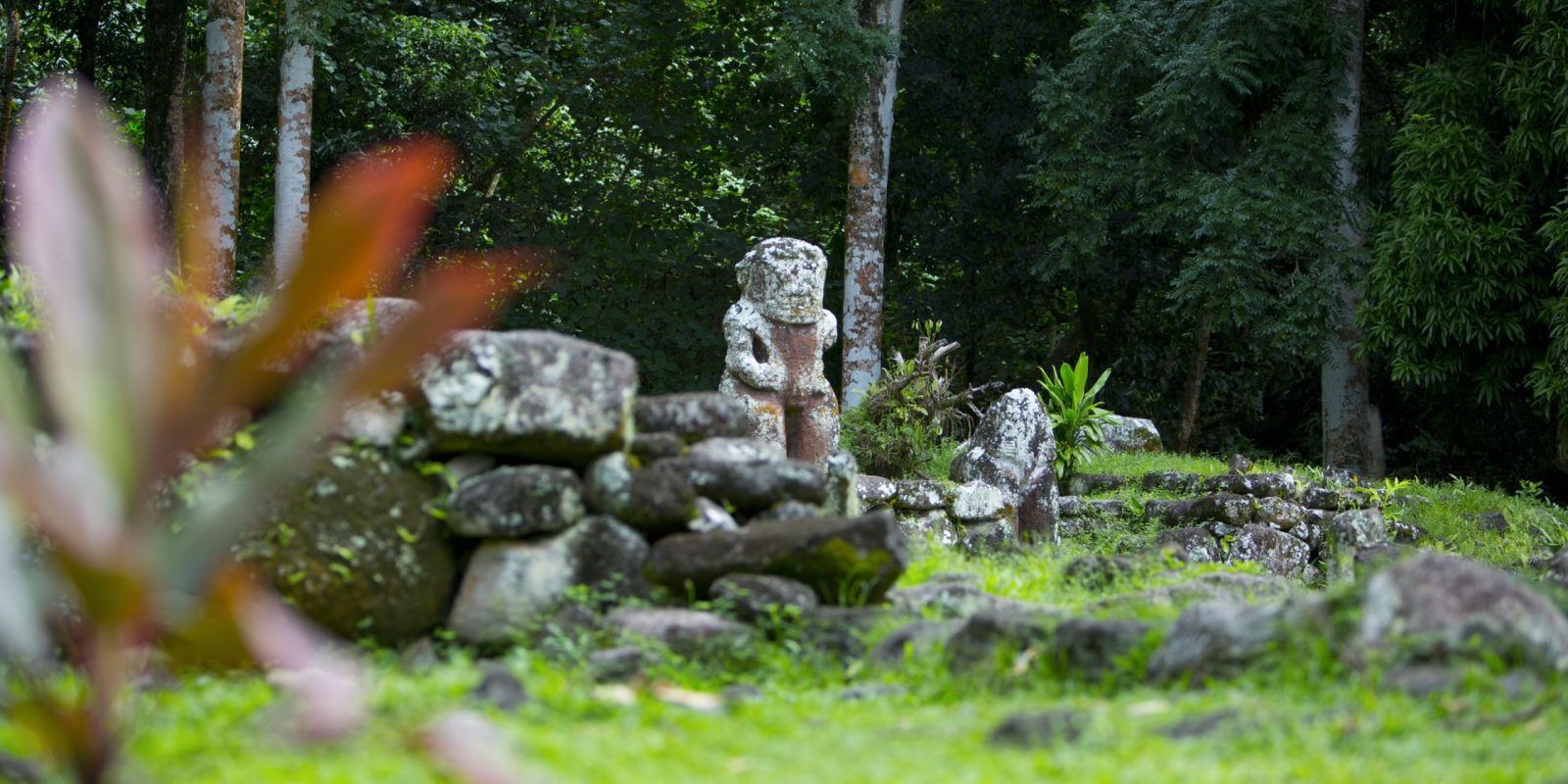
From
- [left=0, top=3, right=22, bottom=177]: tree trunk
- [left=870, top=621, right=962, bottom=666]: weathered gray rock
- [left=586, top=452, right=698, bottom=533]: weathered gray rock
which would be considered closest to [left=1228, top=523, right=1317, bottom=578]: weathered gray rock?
[left=870, top=621, right=962, bottom=666]: weathered gray rock

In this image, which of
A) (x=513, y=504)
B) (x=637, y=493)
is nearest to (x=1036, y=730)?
(x=637, y=493)

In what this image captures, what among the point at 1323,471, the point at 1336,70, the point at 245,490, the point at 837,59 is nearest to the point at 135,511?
the point at 245,490

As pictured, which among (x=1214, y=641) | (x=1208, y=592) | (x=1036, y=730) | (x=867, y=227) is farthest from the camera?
(x=867, y=227)

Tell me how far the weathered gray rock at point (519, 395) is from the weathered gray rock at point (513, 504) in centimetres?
14

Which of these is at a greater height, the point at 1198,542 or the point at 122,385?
the point at 122,385

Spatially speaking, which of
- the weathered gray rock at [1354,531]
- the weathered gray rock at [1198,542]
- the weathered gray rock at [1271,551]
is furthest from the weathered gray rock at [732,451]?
the weathered gray rock at [1271,551]

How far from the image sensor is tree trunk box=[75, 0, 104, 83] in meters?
17.7

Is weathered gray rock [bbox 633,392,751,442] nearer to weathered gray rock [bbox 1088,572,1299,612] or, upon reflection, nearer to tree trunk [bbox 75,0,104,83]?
weathered gray rock [bbox 1088,572,1299,612]

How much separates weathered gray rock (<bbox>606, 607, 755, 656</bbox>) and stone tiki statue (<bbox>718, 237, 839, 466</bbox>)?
16.6ft

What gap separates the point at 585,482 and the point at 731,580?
75 cm

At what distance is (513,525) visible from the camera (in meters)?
5.72

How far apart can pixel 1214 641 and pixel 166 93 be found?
12.1 metres

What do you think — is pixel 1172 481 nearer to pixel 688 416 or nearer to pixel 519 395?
pixel 688 416

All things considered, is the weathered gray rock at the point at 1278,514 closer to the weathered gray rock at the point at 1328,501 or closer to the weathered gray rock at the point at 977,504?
the weathered gray rock at the point at 1328,501
